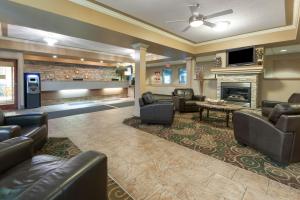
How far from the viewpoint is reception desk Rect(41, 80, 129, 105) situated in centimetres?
828

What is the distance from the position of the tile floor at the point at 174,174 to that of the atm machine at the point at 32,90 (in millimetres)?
5422

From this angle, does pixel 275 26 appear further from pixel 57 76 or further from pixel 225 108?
pixel 57 76

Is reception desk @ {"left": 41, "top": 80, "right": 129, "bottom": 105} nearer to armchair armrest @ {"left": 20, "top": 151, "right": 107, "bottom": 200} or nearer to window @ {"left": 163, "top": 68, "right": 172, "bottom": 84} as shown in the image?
window @ {"left": 163, "top": 68, "right": 172, "bottom": 84}

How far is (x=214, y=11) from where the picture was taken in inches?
156

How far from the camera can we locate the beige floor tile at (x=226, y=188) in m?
1.77

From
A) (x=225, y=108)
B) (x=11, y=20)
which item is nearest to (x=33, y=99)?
(x=11, y=20)

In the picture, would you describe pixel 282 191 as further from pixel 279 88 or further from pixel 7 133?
pixel 279 88

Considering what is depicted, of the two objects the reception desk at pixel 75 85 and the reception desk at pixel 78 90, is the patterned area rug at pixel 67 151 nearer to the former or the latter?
the reception desk at pixel 75 85

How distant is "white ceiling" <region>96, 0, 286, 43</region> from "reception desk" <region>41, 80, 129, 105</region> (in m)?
6.01

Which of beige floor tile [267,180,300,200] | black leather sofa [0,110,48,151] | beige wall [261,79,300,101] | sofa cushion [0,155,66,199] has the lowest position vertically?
beige floor tile [267,180,300,200]

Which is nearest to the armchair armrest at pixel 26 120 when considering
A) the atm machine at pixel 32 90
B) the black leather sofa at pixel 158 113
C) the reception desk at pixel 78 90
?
the black leather sofa at pixel 158 113

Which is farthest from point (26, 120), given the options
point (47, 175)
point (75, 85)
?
point (75, 85)

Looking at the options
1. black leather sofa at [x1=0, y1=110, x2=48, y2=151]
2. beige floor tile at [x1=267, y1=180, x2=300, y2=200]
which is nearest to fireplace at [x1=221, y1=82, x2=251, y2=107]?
beige floor tile at [x1=267, y1=180, x2=300, y2=200]

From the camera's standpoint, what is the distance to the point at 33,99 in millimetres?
7449
